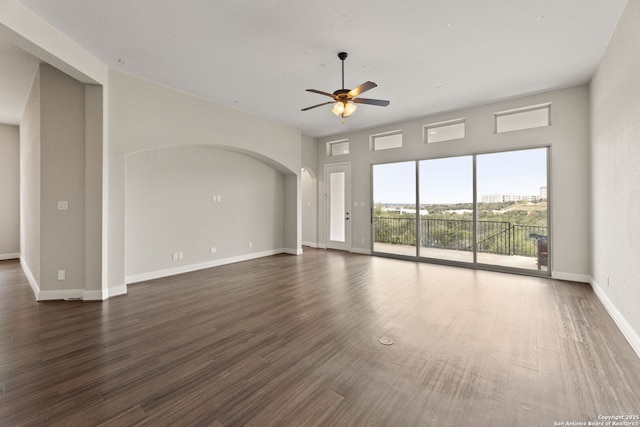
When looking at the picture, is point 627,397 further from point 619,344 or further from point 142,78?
point 142,78

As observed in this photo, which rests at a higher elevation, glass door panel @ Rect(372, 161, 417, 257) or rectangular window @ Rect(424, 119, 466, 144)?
rectangular window @ Rect(424, 119, 466, 144)

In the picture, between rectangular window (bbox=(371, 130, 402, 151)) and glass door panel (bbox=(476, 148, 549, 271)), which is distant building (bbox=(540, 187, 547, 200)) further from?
rectangular window (bbox=(371, 130, 402, 151))

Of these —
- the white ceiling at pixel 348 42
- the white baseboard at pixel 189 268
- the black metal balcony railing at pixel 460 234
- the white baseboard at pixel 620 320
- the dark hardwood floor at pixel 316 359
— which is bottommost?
the dark hardwood floor at pixel 316 359

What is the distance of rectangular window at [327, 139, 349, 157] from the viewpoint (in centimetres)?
821

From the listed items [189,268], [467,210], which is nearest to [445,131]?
[467,210]

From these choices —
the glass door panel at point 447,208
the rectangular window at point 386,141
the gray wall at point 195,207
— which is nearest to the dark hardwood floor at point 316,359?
the gray wall at point 195,207

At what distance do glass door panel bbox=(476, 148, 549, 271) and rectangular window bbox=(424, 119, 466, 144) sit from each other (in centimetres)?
73

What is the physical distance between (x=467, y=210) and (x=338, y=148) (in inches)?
159

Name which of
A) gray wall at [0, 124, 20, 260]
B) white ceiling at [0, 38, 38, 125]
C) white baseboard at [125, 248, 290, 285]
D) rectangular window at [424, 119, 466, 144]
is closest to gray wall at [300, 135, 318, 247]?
white baseboard at [125, 248, 290, 285]

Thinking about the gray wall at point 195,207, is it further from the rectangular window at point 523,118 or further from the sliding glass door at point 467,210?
the rectangular window at point 523,118

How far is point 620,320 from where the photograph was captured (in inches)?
121

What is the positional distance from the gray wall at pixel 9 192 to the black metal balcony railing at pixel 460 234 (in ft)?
30.0

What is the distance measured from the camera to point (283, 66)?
4086mm

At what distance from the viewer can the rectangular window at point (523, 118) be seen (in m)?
5.17
